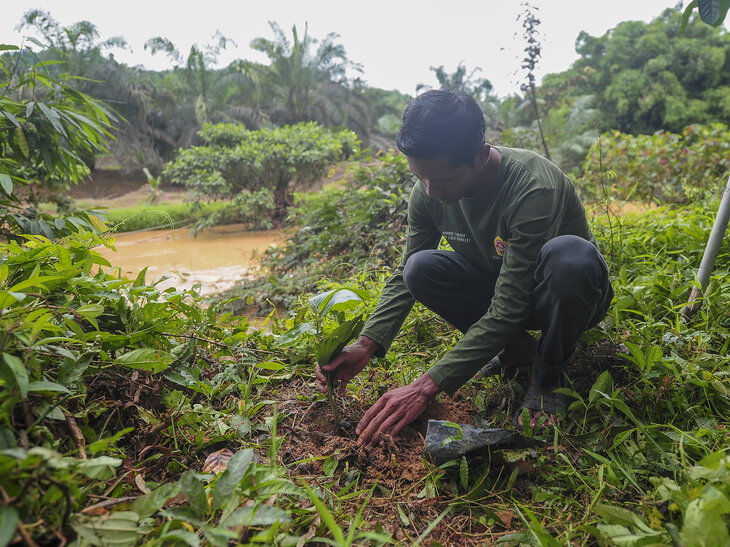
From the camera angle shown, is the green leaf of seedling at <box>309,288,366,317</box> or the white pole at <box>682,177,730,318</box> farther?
the white pole at <box>682,177,730,318</box>

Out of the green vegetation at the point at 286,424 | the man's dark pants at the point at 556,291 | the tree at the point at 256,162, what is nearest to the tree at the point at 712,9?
the man's dark pants at the point at 556,291

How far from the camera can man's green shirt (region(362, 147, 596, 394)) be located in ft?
4.36

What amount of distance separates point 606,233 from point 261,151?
21.3 feet

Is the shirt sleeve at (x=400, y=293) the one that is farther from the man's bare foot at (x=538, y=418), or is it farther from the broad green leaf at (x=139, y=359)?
the broad green leaf at (x=139, y=359)

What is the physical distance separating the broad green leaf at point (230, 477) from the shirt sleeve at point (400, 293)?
0.71 metres

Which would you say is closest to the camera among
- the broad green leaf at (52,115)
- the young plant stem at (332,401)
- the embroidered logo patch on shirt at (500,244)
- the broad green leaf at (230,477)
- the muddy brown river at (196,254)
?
the broad green leaf at (230,477)

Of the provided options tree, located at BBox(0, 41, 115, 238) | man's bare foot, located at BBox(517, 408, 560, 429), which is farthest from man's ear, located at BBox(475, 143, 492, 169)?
tree, located at BBox(0, 41, 115, 238)

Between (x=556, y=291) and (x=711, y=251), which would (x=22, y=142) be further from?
(x=711, y=251)

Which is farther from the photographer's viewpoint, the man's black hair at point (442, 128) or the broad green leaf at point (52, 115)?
the broad green leaf at point (52, 115)

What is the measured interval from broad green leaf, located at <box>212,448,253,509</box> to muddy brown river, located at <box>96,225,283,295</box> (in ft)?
11.0

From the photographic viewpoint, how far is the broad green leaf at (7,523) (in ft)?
1.97

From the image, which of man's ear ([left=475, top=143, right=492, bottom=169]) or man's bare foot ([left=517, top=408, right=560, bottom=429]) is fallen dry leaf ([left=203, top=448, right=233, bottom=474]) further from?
man's ear ([left=475, top=143, right=492, bottom=169])

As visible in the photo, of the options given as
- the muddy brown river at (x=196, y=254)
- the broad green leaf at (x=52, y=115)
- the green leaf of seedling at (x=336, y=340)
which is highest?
the broad green leaf at (x=52, y=115)

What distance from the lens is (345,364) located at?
58.6 inches
